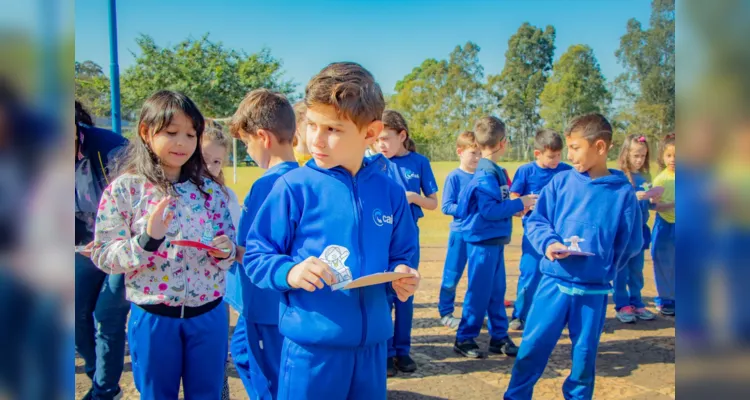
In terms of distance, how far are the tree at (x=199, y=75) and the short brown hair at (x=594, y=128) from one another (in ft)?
103

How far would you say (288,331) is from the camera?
2.06 m

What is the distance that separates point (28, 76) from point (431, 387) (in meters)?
3.78

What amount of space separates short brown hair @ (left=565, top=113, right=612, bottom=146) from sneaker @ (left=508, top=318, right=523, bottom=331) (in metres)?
2.53

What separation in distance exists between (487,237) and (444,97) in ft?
153

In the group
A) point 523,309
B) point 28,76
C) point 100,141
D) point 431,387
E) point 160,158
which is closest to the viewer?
point 28,76

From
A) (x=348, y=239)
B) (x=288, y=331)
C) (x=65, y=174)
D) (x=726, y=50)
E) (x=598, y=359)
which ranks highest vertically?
(x=726, y=50)

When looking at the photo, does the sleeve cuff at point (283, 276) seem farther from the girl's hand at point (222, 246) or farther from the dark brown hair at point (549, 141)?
the dark brown hair at point (549, 141)

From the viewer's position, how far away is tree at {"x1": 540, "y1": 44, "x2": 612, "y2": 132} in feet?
111

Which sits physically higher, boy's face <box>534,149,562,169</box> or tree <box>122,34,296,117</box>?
tree <box>122,34,296,117</box>

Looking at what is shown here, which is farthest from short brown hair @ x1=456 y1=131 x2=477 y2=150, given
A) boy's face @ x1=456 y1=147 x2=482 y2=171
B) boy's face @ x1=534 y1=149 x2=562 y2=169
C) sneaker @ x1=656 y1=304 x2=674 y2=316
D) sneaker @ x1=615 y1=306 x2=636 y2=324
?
sneaker @ x1=656 y1=304 x2=674 y2=316

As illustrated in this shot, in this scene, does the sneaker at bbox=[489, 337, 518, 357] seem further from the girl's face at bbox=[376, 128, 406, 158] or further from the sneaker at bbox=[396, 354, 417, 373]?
the girl's face at bbox=[376, 128, 406, 158]

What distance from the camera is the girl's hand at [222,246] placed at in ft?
8.02

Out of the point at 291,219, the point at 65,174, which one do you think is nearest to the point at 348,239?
the point at 291,219

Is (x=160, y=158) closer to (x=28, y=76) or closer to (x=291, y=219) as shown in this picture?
(x=291, y=219)
